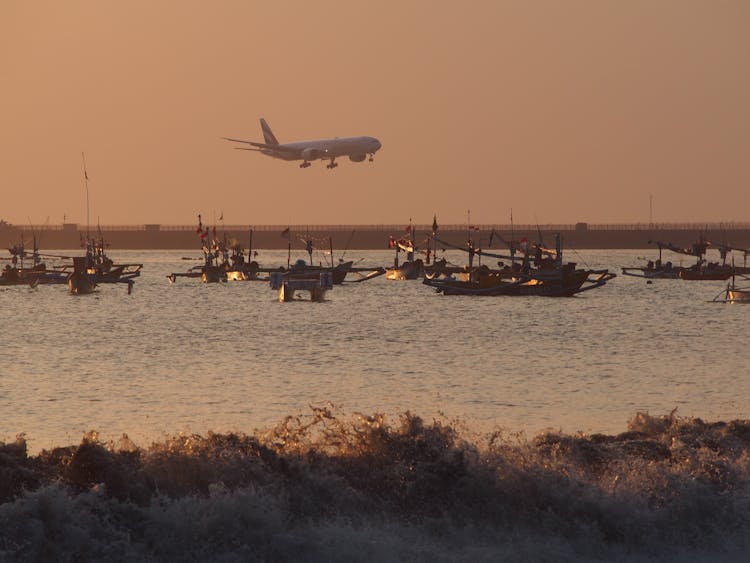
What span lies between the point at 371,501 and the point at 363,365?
3619 centimetres

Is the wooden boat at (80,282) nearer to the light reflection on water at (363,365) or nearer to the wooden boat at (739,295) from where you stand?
the light reflection on water at (363,365)

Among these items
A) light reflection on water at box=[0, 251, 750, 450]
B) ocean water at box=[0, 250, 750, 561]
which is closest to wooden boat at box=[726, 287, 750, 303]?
light reflection on water at box=[0, 251, 750, 450]

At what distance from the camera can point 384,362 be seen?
6212cm

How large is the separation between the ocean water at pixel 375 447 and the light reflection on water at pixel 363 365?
0.76ft

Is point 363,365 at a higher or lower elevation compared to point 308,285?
higher

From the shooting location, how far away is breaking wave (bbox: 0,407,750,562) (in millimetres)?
21703

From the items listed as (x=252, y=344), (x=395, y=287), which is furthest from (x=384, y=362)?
(x=395, y=287)

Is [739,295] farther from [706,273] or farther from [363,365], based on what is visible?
[363,365]

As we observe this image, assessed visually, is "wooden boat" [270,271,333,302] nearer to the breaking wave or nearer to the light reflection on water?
the light reflection on water

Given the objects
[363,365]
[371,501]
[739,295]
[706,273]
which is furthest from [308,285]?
[371,501]

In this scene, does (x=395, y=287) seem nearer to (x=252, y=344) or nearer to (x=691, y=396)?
(x=252, y=344)

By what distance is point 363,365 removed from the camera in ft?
198

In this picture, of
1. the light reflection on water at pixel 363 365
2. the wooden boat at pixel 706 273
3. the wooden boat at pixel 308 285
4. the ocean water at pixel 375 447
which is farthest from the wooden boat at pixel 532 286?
the wooden boat at pixel 706 273

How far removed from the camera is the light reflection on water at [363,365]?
41219 mm
